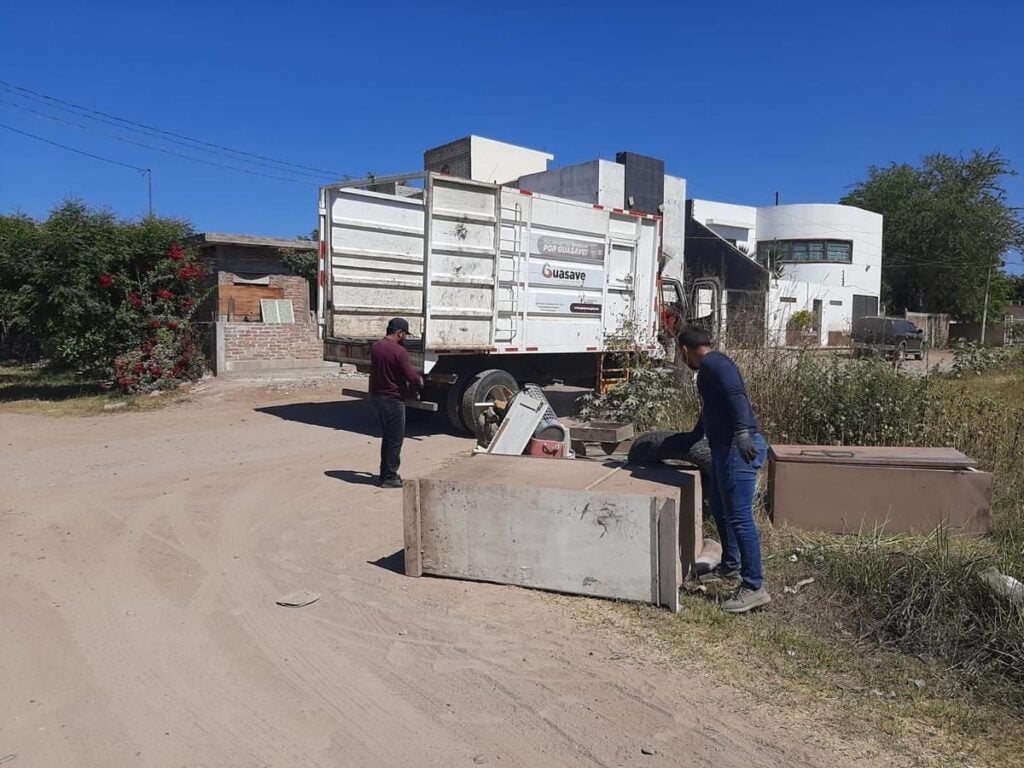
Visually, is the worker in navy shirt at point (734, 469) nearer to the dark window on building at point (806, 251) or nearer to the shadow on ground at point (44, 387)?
the shadow on ground at point (44, 387)

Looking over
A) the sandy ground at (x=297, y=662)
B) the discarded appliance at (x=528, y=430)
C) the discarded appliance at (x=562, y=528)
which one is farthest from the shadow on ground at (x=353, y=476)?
the discarded appliance at (x=562, y=528)

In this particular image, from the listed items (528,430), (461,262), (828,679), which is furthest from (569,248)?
(828,679)

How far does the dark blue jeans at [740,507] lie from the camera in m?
4.66

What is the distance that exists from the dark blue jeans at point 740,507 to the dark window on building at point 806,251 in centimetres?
3651

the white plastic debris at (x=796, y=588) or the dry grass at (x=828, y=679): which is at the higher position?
the white plastic debris at (x=796, y=588)

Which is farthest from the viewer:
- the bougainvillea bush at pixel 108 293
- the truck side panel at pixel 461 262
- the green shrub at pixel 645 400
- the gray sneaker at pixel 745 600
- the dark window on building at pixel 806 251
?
the dark window on building at pixel 806 251

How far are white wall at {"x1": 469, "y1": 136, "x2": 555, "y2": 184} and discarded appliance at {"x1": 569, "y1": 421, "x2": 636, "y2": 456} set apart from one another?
63.7 ft

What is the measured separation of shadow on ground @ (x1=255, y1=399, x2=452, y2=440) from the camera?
37.6 feet

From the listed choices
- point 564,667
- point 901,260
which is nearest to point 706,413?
point 564,667

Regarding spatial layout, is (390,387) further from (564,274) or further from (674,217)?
(674,217)

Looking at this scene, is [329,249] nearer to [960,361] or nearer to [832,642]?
[832,642]

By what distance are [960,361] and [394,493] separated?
11.4 m

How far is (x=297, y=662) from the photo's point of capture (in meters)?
4.05

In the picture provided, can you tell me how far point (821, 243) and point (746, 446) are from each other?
127 feet
